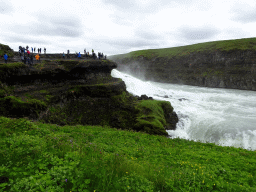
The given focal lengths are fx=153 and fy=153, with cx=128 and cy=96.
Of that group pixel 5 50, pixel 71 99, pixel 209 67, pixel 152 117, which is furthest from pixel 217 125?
pixel 209 67

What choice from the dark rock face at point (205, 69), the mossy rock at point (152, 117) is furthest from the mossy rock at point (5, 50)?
the dark rock face at point (205, 69)

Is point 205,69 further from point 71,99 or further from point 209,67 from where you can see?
point 71,99

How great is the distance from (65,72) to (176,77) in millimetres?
62168

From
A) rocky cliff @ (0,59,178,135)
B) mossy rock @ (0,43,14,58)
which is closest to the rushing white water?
rocky cliff @ (0,59,178,135)

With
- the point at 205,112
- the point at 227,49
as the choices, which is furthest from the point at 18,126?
the point at 227,49

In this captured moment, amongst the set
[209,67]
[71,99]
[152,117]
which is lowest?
[152,117]

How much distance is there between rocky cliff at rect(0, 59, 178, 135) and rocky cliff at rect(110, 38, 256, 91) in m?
47.6

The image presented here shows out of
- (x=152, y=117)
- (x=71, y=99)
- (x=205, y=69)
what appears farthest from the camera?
(x=205, y=69)

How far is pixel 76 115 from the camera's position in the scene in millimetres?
19578

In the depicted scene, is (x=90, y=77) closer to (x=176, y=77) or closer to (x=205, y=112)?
(x=205, y=112)

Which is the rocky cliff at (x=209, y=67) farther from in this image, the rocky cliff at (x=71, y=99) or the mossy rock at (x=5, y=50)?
the mossy rock at (x=5, y=50)

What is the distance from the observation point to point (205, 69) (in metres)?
69.4

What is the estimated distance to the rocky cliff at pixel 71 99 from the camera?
15.7m

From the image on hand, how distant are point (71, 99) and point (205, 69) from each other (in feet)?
217
